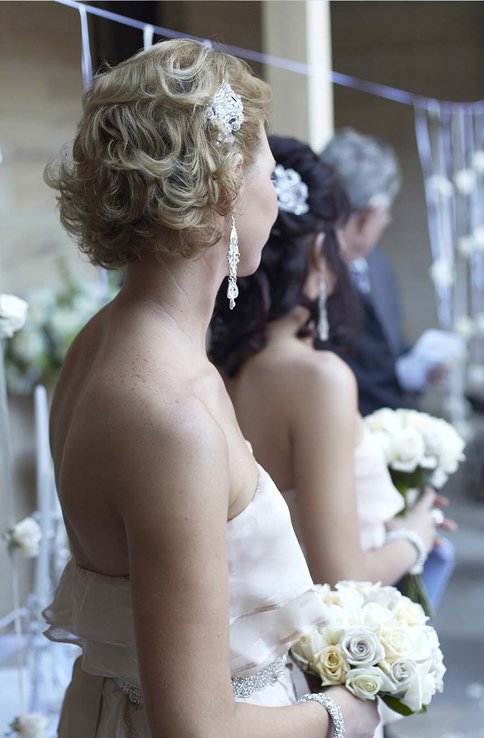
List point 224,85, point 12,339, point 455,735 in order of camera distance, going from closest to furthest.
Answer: point 224,85
point 12,339
point 455,735

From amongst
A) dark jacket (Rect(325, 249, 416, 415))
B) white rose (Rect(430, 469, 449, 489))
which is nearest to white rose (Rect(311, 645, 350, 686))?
white rose (Rect(430, 469, 449, 489))

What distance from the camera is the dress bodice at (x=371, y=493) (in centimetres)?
185

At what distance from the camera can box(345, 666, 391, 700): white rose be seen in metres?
1.27

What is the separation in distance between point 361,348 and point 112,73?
234 cm

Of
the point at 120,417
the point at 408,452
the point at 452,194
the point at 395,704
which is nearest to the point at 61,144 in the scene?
the point at 408,452

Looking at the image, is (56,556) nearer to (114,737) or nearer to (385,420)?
(385,420)

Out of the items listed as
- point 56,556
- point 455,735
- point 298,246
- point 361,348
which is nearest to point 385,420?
point 298,246

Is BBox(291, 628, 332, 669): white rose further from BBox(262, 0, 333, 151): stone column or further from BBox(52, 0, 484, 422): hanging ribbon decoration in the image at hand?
BBox(52, 0, 484, 422): hanging ribbon decoration

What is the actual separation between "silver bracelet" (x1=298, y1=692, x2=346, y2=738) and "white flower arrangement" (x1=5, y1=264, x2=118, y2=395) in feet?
6.23

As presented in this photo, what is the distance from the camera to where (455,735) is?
3191 mm

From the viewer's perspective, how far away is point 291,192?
73.5 inches

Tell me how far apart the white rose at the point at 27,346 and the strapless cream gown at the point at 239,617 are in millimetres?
1731

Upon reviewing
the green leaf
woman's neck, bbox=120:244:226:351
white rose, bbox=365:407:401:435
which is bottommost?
the green leaf

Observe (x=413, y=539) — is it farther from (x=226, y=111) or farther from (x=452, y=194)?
(x=452, y=194)
